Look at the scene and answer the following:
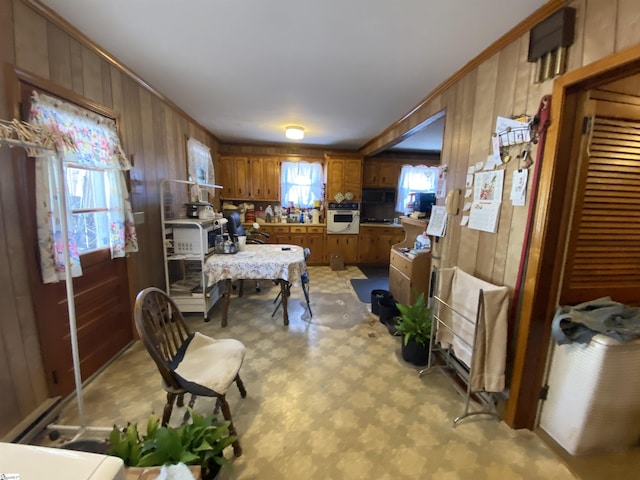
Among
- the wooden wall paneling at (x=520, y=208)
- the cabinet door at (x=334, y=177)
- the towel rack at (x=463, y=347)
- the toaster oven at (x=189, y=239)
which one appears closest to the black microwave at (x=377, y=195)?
the cabinet door at (x=334, y=177)

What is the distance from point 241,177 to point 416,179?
3.70m

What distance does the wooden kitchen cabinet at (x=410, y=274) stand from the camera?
2883 millimetres

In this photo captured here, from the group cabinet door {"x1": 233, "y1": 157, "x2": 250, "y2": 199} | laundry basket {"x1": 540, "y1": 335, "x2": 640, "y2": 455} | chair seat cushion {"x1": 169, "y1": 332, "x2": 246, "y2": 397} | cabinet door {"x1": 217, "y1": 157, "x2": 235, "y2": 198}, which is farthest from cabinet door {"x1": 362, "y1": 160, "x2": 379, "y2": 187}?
chair seat cushion {"x1": 169, "y1": 332, "x2": 246, "y2": 397}

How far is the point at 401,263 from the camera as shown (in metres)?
3.22

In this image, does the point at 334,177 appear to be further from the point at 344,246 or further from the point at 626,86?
the point at 626,86

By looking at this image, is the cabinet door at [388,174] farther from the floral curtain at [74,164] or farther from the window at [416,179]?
the floral curtain at [74,164]

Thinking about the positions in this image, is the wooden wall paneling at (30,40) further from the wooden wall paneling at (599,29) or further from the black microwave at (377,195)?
the black microwave at (377,195)

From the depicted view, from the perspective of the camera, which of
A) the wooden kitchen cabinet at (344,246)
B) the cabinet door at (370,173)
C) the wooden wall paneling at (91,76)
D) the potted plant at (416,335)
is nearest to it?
the wooden wall paneling at (91,76)

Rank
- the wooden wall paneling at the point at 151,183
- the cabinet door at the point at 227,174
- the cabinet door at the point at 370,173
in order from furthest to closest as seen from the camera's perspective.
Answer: the cabinet door at the point at 370,173 → the cabinet door at the point at 227,174 → the wooden wall paneling at the point at 151,183

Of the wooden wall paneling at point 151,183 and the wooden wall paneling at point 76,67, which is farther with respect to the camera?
the wooden wall paneling at point 151,183

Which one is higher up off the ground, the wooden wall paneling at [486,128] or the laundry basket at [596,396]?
the wooden wall paneling at [486,128]

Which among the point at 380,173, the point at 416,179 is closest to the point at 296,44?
the point at 380,173

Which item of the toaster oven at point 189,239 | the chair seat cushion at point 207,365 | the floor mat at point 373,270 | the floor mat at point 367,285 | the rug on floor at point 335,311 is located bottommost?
the rug on floor at point 335,311

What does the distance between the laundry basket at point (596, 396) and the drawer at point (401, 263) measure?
1464 mm
